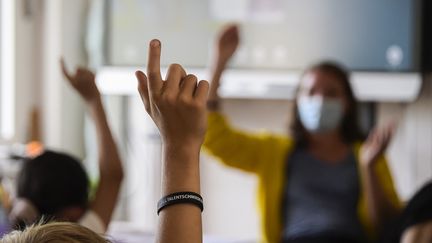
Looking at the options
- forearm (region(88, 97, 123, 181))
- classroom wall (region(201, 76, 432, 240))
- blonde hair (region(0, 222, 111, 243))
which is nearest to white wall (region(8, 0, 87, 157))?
classroom wall (region(201, 76, 432, 240))

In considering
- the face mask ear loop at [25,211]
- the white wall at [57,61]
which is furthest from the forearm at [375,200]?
the white wall at [57,61]

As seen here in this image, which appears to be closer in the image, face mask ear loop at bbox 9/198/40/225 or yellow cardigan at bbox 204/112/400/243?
face mask ear loop at bbox 9/198/40/225

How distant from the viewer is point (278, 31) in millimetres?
3080

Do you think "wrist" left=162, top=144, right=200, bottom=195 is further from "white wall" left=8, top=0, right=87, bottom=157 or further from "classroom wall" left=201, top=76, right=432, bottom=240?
"white wall" left=8, top=0, right=87, bottom=157

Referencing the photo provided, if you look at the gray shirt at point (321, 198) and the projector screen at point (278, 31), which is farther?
the projector screen at point (278, 31)

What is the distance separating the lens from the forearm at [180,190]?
2.64 feet

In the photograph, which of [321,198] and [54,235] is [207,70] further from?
[54,235]

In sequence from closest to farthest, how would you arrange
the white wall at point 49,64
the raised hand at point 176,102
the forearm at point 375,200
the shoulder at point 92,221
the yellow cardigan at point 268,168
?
the raised hand at point 176,102
the shoulder at point 92,221
the forearm at point 375,200
the yellow cardigan at point 268,168
the white wall at point 49,64

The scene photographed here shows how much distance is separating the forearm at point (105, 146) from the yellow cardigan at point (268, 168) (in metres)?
0.68

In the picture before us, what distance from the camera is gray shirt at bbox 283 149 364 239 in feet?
7.27

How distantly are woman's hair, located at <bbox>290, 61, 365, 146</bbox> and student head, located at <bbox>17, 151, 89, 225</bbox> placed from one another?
103cm

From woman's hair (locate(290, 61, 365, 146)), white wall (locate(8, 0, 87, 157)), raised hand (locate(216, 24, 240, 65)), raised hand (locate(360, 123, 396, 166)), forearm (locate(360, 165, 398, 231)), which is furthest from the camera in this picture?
white wall (locate(8, 0, 87, 157))

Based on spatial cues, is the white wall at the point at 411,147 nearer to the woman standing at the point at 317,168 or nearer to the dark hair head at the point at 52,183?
the woman standing at the point at 317,168

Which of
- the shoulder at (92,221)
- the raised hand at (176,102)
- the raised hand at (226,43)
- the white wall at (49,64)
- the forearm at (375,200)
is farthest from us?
the white wall at (49,64)
